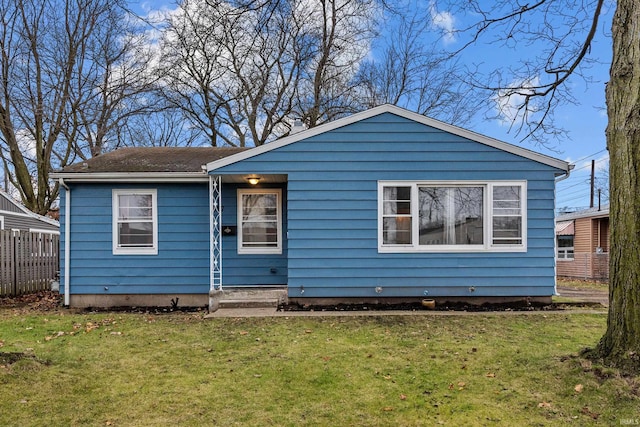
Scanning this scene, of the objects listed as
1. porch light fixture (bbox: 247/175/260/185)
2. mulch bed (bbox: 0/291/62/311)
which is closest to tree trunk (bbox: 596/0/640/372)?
porch light fixture (bbox: 247/175/260/185)

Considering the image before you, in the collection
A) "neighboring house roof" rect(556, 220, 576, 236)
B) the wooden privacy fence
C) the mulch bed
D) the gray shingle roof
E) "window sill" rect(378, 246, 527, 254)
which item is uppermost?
the gray shingle roof

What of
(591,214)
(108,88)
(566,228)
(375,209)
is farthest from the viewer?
(566,228)

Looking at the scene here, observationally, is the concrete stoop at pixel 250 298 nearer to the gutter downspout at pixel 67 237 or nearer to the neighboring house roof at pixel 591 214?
the gutter downspout at pixel 67 237

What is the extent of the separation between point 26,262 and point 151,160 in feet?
16.2

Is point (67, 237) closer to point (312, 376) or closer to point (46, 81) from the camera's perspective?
point (312, 376)

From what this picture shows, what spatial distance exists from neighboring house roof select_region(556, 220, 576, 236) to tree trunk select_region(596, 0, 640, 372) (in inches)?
804

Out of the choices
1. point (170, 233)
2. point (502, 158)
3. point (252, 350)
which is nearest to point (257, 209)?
point (170, 233)

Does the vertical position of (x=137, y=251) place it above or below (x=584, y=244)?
above

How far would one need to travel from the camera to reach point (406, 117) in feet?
26.6

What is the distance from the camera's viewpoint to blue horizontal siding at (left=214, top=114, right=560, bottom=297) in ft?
26.5

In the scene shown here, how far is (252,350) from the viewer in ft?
17.3

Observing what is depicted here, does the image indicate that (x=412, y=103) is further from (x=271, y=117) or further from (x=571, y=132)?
(x=571, y=132)

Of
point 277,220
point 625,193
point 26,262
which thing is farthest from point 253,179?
point 26,262

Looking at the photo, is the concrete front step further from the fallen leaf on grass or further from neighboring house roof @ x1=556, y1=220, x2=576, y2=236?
neighboring house roof @ x1=556, y1=220, x2=576, y2=236
